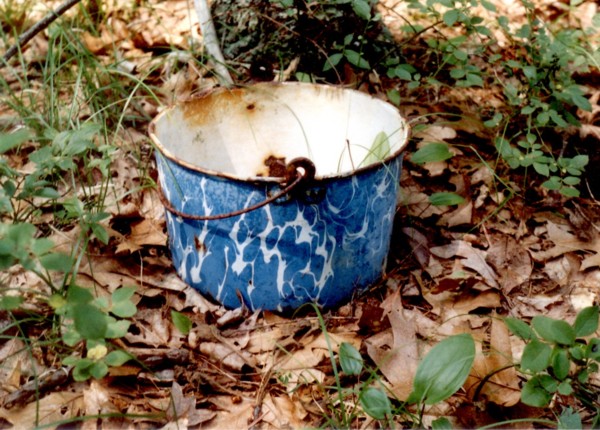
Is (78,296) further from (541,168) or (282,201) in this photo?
(541,168)

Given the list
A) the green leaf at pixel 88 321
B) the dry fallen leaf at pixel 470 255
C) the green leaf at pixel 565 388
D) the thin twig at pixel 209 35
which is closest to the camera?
the green leaf at pixel 88 321

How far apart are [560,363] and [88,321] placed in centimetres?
88

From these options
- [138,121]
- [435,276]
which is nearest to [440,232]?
[435,276]

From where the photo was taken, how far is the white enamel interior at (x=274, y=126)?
5.81 feet

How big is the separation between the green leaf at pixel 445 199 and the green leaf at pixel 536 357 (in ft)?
2.17

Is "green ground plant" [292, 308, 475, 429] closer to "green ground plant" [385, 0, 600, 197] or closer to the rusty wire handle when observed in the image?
the rusty wire handle

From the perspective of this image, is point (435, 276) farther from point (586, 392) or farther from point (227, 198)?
point (227, 198)

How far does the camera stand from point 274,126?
194 cm

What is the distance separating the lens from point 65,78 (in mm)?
2168

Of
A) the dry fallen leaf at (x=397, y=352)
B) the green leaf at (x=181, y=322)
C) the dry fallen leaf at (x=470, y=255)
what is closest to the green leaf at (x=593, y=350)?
the dry fallen leaf at (x=397, y=352)

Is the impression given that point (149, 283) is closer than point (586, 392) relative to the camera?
No

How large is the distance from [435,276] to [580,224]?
21.2 inches

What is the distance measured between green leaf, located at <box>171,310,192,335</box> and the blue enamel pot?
0.53 ft

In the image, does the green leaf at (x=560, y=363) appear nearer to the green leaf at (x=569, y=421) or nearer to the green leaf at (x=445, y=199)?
the green leaf at (x=569, y=421)
